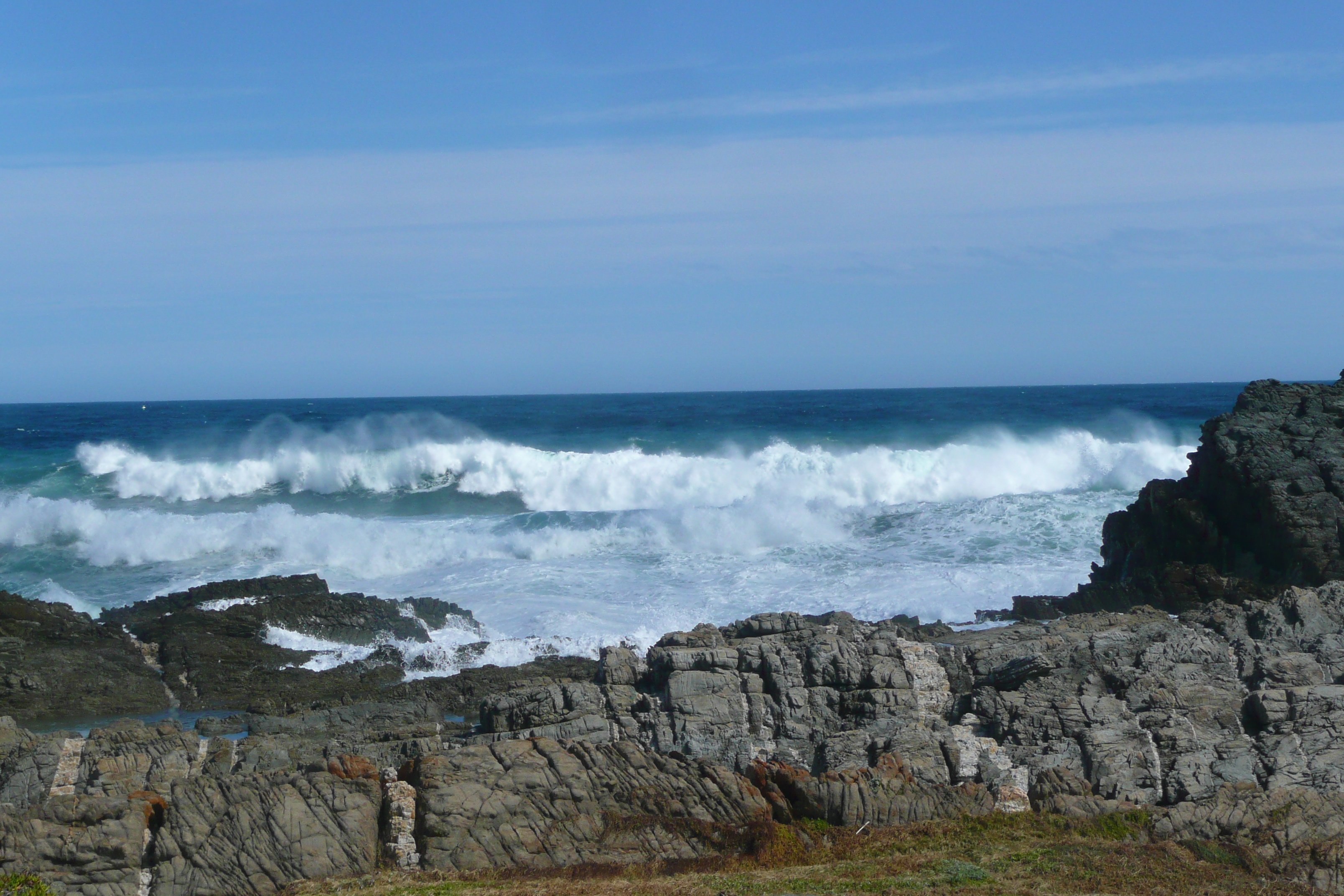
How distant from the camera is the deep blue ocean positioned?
26.7 m

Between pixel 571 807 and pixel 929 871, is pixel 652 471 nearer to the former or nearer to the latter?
pixel 571 807

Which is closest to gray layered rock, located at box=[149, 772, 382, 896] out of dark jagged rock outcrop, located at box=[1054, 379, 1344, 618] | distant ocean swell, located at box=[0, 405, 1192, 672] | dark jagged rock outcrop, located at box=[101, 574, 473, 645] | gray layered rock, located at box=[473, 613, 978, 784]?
gray layered rock, located at box=[473, 613, 978, 784]

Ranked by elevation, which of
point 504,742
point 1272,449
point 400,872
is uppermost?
point 1272,449

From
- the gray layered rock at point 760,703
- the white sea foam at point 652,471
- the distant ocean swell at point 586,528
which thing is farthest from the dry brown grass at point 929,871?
the white sea foam at point 652,471

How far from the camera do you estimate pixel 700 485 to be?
151ft

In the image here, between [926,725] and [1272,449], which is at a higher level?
Answer: [1272,449]

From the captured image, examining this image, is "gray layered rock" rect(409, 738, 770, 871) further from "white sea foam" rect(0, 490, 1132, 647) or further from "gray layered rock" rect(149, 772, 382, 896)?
"white sea foam" rect(0, 490, 1132, 647)

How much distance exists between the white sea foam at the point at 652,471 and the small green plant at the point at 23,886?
29.6 metres

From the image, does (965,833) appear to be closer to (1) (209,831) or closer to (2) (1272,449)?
(1) (209,831)

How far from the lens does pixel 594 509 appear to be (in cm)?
4619

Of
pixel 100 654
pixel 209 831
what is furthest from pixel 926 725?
pixel 100 654

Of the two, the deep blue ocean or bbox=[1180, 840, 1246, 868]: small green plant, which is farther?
the deep blue ocean

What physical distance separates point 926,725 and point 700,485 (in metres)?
32.6

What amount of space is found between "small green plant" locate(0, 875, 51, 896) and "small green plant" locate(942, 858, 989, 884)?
8189mm
